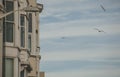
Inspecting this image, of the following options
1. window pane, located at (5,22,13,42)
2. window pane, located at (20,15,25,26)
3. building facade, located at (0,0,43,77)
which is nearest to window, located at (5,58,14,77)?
building facade, located at (0,0,43,77)

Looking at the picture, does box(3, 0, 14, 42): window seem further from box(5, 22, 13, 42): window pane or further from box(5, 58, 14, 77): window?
box(5, 58, 14, 77): window

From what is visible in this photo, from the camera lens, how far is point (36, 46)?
54.7m

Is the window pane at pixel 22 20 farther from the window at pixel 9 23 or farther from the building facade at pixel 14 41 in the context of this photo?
the window at pixel 9 23

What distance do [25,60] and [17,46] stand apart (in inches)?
138

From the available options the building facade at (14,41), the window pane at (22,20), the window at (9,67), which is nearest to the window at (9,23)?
the building facade at (14,41)

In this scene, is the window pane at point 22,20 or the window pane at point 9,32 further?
the window pane at point 22,20

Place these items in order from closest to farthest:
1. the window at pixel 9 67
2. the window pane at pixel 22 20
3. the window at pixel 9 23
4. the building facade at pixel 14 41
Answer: the building facade at pixel 14 41 < the window at pixel 9 67 < the window at pixel 9 23 < the window pane at pixel 22 20

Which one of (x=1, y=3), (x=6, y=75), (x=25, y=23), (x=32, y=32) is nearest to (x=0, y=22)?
(x=1, y=3)

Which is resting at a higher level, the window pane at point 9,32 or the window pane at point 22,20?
the window pane at point 22,20

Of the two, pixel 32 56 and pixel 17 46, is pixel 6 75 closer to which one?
pixel 17 46

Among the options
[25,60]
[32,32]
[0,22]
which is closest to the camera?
[0,22]

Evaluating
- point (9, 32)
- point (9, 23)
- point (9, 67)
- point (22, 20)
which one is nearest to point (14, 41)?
point (9, 32)

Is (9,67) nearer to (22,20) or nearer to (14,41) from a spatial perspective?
(14,41)

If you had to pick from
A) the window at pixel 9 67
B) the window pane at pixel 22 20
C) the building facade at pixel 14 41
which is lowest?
the window at pixel 9 67
